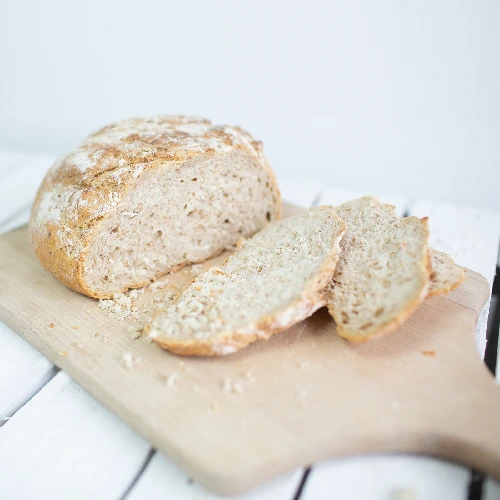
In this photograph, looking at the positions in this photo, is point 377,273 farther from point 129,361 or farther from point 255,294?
point 129,361

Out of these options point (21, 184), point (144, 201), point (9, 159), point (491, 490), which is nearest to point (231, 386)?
point (491, 490)

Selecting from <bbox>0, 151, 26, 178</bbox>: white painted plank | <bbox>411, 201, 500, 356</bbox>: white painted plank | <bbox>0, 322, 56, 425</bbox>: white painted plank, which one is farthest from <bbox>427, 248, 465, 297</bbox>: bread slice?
<bbox>0, 151, 26, 178</bbox>: white painted plank

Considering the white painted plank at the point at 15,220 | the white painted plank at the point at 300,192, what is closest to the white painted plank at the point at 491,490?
the white painted plank at the point at 300,192

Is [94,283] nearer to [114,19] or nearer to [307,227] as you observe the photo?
[307,227]

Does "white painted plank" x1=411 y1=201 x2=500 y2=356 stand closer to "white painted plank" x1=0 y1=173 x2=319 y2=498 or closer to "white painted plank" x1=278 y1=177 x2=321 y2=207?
"white painted plank" x1=278 y1=177 x2=321 y2=207

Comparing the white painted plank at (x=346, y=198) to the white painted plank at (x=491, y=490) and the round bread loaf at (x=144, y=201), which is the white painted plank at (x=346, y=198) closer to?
the round bread loaf at (x=144, y=201)

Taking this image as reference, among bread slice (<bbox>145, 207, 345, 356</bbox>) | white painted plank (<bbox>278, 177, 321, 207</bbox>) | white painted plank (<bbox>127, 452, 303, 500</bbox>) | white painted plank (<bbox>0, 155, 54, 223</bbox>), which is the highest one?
bread slice (<bbox>145, 207, 345, 356</bbox>)
